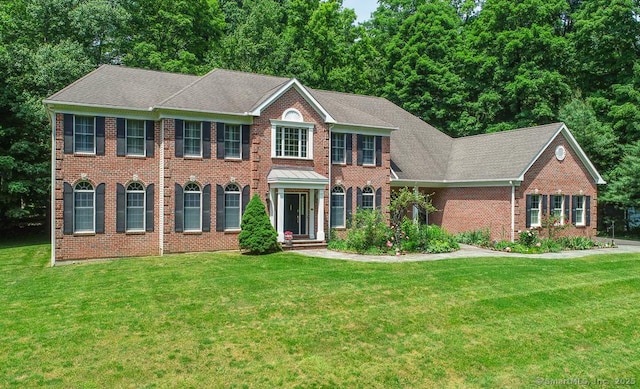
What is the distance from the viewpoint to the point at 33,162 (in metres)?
27.0

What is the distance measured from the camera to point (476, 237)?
80.3ft

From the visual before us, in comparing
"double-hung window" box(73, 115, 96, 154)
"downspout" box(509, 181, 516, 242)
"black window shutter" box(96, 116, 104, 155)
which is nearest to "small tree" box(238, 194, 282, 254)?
"black window shutter" box(96, 116, 104, 155)

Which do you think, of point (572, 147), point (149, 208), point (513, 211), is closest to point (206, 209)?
point (149, 208)

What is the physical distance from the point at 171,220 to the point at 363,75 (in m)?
27.6

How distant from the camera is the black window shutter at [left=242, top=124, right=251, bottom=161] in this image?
20781 mm

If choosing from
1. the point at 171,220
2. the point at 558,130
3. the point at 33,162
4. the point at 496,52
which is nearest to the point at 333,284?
the point at 171,220

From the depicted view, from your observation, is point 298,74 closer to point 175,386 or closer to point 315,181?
point 315,181

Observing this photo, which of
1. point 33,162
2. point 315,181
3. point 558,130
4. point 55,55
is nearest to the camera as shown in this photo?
point 315,181

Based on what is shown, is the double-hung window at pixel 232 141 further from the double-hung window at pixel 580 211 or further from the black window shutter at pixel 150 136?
the double-hung window at pixel 580 211

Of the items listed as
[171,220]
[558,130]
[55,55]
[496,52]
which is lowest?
[171,220]

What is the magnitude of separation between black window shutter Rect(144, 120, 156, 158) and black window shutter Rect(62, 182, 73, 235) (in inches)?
126

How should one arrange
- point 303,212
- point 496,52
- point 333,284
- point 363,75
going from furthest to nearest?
point 363,75, point 496,52, point 303,212, point 333,284

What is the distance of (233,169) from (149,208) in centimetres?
369

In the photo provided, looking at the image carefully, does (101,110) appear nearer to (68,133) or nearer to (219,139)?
(68,133)
